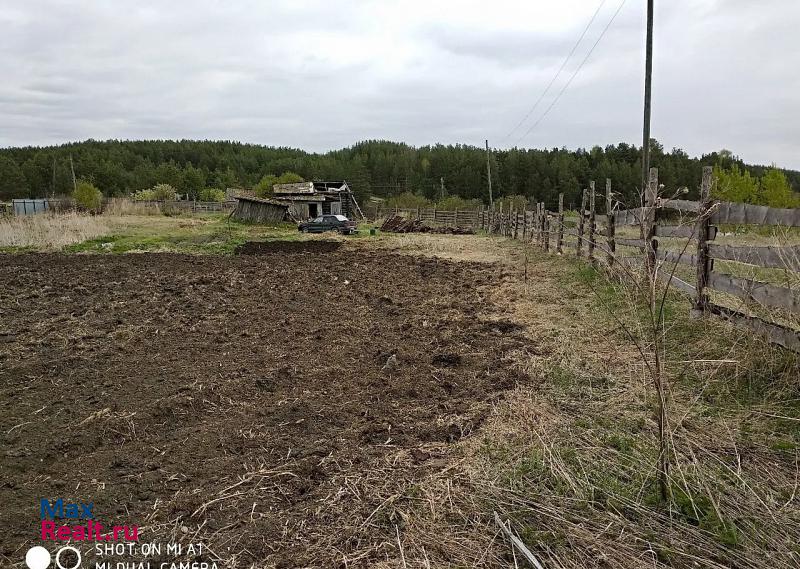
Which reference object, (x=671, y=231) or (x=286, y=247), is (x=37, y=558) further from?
(x=286, y=247)

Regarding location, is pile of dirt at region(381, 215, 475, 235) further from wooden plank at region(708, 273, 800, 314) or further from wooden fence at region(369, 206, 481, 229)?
wooden plank at region(708, 273, 800, 314)

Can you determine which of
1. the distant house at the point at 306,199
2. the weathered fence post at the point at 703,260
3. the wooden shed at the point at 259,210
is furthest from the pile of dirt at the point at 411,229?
the weathered fence post at the point at 703,260

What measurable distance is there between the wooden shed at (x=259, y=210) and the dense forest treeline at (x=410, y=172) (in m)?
35.7

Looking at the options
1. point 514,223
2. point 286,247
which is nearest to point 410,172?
point 514,223

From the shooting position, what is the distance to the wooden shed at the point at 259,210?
33969mm

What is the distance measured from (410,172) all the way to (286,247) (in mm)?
73984

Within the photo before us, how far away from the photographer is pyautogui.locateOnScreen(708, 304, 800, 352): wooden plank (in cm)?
375

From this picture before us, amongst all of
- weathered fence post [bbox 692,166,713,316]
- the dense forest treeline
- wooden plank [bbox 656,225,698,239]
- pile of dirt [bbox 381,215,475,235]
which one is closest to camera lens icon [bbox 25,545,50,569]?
weathered fence post [bbox 692,166,713,316]

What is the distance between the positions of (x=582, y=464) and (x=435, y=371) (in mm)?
2165

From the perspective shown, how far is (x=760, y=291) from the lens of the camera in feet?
13.9

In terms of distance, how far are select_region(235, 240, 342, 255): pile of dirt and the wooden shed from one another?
502 inches

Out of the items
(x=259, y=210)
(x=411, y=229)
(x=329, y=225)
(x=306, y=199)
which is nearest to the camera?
(x=329, y=225)

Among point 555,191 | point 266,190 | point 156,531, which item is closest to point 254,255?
point 156,531

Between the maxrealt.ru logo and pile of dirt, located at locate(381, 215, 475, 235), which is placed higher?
pile of dirt, located at locate(381, 215, 475, 235)
